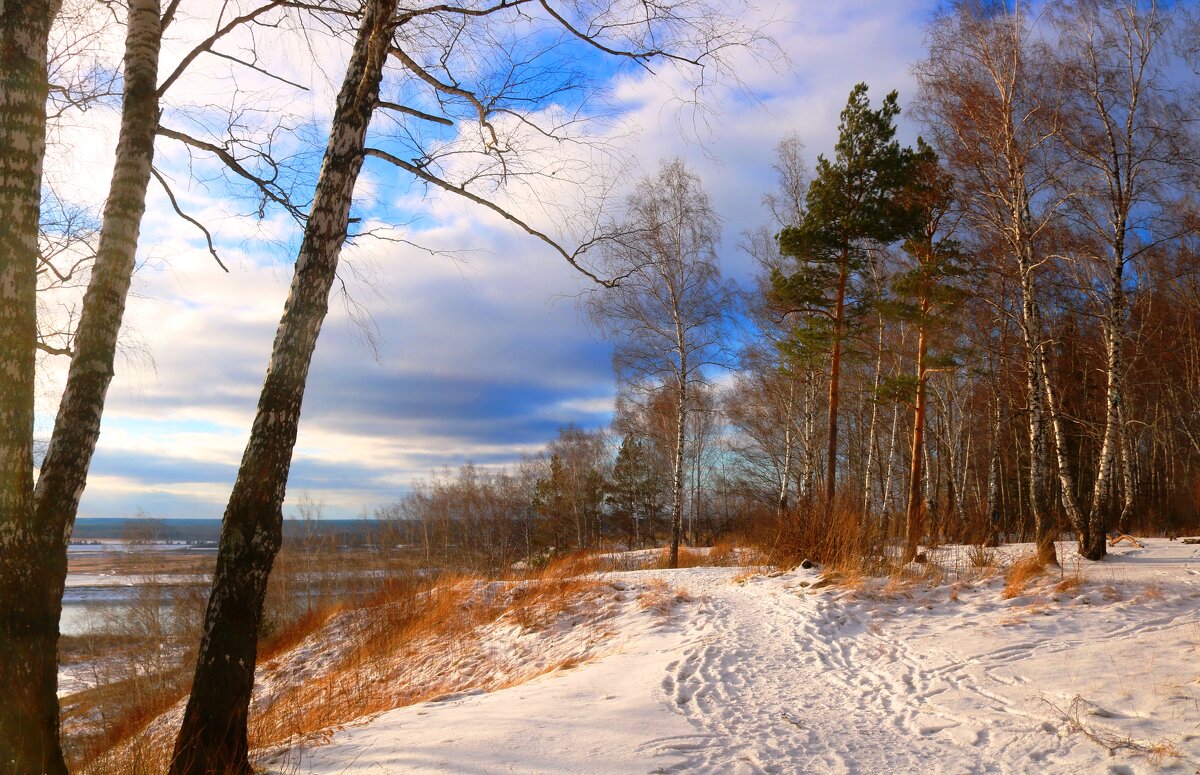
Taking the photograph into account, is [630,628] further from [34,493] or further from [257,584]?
[34,493]

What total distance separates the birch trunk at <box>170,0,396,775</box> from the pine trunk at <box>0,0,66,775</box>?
27.4 inches

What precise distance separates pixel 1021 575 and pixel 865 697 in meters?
4.32

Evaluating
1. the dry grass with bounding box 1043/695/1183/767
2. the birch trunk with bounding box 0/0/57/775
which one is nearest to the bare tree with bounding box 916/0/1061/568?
the dry grass with bounding box 1043/695/1183/767

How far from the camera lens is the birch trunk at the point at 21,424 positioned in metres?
3.15

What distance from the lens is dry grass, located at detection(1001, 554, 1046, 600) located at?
7.73 m

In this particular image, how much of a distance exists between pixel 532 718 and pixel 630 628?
3822 millimetres

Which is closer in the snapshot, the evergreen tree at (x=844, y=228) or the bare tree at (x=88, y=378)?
the bare tree at (x=88, y=378)

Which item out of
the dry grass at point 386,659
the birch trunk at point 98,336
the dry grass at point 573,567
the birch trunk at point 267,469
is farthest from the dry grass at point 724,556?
the birch trunk at point 98,336

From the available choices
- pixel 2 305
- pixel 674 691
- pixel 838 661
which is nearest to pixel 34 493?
pixel 2 305

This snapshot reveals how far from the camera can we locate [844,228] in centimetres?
1536

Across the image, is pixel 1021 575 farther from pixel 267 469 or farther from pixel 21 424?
pixel 21 424

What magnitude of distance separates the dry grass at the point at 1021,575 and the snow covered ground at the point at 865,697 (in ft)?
0.44

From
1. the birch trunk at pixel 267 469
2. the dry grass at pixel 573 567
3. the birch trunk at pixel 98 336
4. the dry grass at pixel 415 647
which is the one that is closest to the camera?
the birch trunk at pixel 98 336

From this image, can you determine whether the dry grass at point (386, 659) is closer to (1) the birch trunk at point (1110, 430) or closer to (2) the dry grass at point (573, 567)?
(2) the dry grass at point (573, 567)
